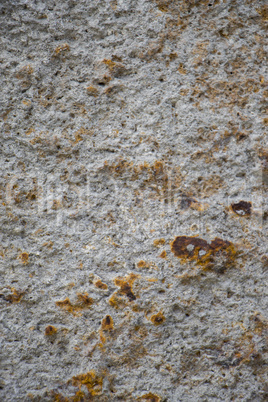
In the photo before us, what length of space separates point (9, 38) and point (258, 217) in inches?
31.8

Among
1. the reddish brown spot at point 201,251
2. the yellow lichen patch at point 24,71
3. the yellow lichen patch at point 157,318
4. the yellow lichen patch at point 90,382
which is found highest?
the yellow lichen patch at point 24,71

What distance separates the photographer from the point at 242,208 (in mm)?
925

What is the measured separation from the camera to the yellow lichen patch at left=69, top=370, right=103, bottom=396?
90 centimetres

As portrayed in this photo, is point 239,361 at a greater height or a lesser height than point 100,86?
lesser

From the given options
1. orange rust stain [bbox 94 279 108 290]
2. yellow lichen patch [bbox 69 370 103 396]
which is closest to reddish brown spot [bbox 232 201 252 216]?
orange rust stain [bbox 94 279 108 290]

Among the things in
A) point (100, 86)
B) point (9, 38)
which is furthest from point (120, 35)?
point (9, 38)

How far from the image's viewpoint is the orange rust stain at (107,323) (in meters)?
0.92

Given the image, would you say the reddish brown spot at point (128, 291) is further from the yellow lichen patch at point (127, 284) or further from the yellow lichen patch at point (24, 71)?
the yellow lichen patch at point (24, 71)

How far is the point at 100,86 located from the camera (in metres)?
0.93

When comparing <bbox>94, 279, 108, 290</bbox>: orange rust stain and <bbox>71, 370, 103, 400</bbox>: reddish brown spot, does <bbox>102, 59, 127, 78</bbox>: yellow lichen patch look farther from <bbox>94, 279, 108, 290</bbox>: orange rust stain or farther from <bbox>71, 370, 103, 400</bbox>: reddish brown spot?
<bbox>71, 370, 103, 400</bbox>: reddish brown spot

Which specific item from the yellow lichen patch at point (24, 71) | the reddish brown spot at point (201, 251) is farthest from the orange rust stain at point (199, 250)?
the yellow lichen patch at point (24, 71)

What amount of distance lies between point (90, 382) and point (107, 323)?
0.15 m

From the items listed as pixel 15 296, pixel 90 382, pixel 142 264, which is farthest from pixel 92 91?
pixel 90 382

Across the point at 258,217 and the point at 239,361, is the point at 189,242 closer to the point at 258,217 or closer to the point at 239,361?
the point at 258,217
